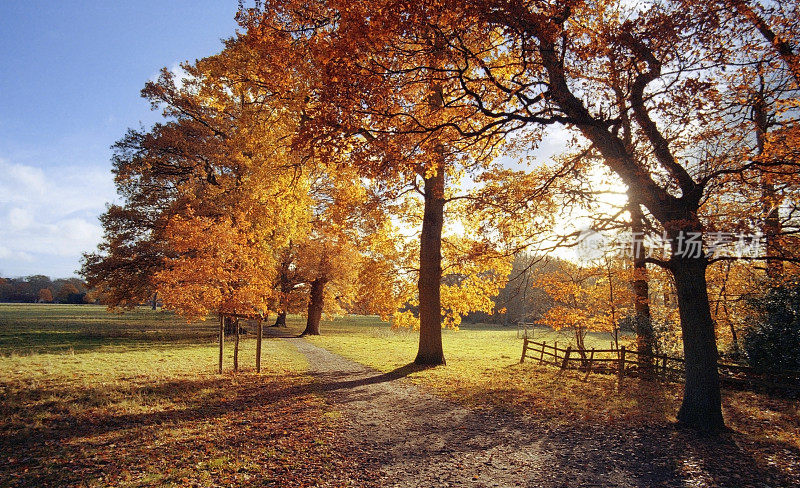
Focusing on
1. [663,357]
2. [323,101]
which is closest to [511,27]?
[323,101]

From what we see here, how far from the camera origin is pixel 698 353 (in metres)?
7.88

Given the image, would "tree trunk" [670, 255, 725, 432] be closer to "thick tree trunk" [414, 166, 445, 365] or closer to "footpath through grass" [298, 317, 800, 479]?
"footpath through grass" [298, 317, 800, 479]

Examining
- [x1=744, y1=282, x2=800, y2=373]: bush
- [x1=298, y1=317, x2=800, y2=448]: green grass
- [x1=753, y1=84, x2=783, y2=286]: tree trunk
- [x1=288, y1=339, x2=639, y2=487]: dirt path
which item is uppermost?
[x1=753, y1=84, x2=783, y2=286]: tree trunk

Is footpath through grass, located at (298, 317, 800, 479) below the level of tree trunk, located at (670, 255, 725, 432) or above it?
below

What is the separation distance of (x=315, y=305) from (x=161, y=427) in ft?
81.9

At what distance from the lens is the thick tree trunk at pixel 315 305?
31.8 meters

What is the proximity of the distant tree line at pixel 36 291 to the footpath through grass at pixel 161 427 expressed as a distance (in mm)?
108431

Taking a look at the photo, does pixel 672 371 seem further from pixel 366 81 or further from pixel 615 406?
pixel 366 81

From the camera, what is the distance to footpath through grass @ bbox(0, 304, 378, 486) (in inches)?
216

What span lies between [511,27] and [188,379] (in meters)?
12.9

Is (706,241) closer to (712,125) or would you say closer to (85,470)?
(712,125)

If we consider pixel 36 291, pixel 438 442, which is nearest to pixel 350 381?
pixel 438 442

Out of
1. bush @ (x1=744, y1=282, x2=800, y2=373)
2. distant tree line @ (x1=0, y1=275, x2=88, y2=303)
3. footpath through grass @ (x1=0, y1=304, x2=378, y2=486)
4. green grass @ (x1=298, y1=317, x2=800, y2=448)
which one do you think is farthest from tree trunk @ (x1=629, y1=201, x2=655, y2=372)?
distant tree line @ (x1=0, y1=275, x2=88, y2=303)

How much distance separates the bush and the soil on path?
751 centimetres
